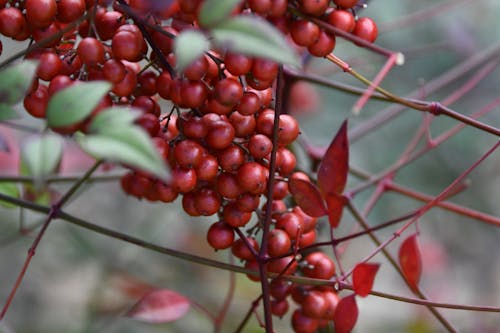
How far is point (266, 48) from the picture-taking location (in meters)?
0.33

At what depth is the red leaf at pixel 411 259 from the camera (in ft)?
1.69

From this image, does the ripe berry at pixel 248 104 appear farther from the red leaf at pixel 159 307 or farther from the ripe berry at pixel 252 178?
the red leaf at pixel 159 307

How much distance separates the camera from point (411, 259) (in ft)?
1.71

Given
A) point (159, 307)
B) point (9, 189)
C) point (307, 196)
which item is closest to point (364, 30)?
point (307, 196)

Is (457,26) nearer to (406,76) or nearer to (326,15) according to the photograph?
(406,76)

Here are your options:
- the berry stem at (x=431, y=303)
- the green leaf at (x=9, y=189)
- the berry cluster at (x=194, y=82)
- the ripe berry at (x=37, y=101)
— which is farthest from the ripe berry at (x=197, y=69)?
the green leaf at (x=9, y=189)

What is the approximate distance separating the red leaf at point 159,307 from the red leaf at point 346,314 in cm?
19

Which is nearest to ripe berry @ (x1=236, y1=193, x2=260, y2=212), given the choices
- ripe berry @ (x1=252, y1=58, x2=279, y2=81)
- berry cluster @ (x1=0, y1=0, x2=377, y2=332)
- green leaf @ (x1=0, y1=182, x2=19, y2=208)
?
berry cluster @ (x1=0, y1=0, x2=377, y2=332)

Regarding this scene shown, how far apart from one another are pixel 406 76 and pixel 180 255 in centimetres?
98

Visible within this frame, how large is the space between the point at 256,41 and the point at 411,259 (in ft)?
0.87

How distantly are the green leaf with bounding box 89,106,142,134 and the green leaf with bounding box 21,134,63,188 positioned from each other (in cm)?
2

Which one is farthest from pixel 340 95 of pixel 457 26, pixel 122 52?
pixel 122 52

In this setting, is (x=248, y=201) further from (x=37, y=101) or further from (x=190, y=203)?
(x=37, y=101)

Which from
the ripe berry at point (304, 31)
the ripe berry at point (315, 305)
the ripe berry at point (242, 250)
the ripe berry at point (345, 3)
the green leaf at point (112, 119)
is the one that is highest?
the ripe berry at point (345, 3)
